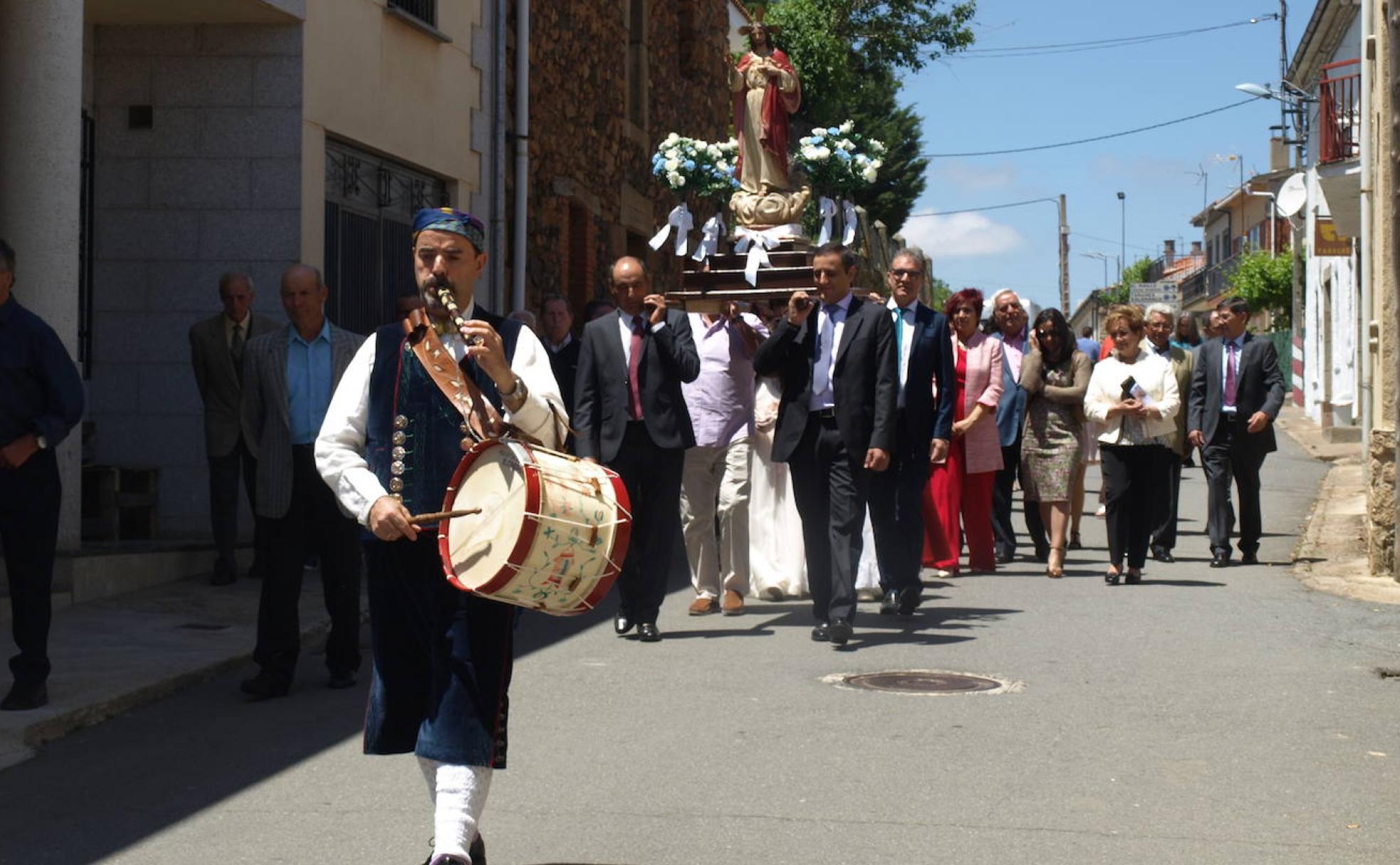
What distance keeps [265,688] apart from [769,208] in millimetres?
6727

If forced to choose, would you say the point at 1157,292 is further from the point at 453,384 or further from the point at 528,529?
the point at 528,529

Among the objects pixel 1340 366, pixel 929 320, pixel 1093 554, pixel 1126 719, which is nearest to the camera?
pixel 1126 719

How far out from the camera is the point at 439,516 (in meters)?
4.68

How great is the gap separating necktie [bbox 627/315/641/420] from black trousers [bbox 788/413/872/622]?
2.96ft

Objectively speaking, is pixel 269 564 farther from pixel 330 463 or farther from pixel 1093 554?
pixel 1093 554

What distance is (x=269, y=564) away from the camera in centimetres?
834

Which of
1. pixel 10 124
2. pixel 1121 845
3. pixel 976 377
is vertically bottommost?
pixel 1121 845

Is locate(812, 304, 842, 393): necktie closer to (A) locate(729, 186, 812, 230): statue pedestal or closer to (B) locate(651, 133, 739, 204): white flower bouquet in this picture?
(A) locate(729, 186, 812, 230): statue pedestal

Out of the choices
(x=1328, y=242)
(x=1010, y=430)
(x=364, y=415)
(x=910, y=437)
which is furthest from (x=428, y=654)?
(x=1328, y=242)

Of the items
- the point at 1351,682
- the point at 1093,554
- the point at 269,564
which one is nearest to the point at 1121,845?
the point at 1351,682

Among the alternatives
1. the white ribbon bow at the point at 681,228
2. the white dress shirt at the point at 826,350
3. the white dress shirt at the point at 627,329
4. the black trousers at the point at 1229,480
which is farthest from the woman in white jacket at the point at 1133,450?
the white dress shirt at the point at 627,329

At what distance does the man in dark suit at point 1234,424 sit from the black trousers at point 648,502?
4.95 metres

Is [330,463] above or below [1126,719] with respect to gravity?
above

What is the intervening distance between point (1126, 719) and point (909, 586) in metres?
3.08
